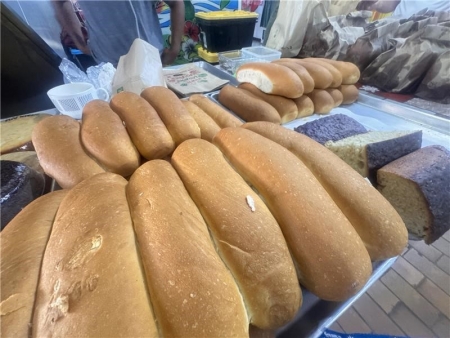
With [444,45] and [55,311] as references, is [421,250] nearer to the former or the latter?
[444,45]

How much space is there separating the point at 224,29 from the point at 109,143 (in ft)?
6.16

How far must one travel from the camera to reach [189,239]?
17.9 inches

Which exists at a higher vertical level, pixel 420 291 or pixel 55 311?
pixel 55 311

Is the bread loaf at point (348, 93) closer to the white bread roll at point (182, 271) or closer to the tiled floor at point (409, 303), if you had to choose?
the tiled floor at point (409, 303)

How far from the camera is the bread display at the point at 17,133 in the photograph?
1.00m

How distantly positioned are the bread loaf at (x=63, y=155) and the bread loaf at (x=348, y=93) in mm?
1572

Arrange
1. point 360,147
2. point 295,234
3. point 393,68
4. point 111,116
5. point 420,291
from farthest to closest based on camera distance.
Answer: point 393,68
point 420,291
point 360,147
point 111,116
point 295,234

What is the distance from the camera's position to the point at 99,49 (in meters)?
2.23

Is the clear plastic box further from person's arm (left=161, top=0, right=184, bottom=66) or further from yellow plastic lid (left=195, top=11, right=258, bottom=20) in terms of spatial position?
person's arm (left=161, top=0, right=184, bottom=66)

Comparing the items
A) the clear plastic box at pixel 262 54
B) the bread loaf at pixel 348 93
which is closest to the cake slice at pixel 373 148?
the bread loaf at pixel 348 93

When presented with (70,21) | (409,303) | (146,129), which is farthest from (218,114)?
(70,21)

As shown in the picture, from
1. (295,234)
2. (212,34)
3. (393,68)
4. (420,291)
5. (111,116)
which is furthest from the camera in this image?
(212,34)

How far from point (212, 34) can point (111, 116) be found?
5.60 ft

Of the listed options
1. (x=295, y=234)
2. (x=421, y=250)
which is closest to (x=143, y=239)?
(x=295, y=234)
